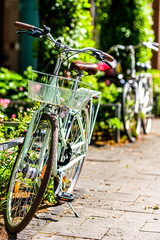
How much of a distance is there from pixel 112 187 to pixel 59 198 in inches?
45.2

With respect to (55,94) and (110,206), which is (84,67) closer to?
(55,94)

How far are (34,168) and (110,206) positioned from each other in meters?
0.92

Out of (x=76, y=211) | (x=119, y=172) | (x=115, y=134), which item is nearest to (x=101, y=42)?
(x=115, y=134)

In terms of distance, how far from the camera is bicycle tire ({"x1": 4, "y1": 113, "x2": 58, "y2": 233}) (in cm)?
321

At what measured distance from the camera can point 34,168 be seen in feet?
11.3

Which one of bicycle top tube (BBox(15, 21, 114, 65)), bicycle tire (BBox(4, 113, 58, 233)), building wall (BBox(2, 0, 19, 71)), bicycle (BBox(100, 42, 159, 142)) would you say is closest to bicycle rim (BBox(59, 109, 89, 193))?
bicycle tire (BBox(4, 113, 58, 233))

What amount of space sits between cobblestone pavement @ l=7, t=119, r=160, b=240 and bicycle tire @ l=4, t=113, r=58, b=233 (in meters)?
0.13

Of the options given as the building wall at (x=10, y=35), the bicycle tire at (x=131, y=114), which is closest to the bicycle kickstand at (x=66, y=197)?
the bicycle tire at (x=131, y=114)

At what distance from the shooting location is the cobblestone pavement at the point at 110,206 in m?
3.35

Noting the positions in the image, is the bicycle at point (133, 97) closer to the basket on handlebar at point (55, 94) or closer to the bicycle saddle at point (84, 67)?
the bicycle saddle at point (84, 67)

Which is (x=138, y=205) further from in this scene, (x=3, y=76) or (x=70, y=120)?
(x=3, y=76)

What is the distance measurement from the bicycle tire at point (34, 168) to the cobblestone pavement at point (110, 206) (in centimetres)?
13

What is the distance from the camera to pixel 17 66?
42.2ft

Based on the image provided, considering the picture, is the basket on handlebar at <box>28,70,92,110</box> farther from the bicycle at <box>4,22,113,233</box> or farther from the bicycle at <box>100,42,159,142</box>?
the bicycle at <box>100,42,159,142</box>
